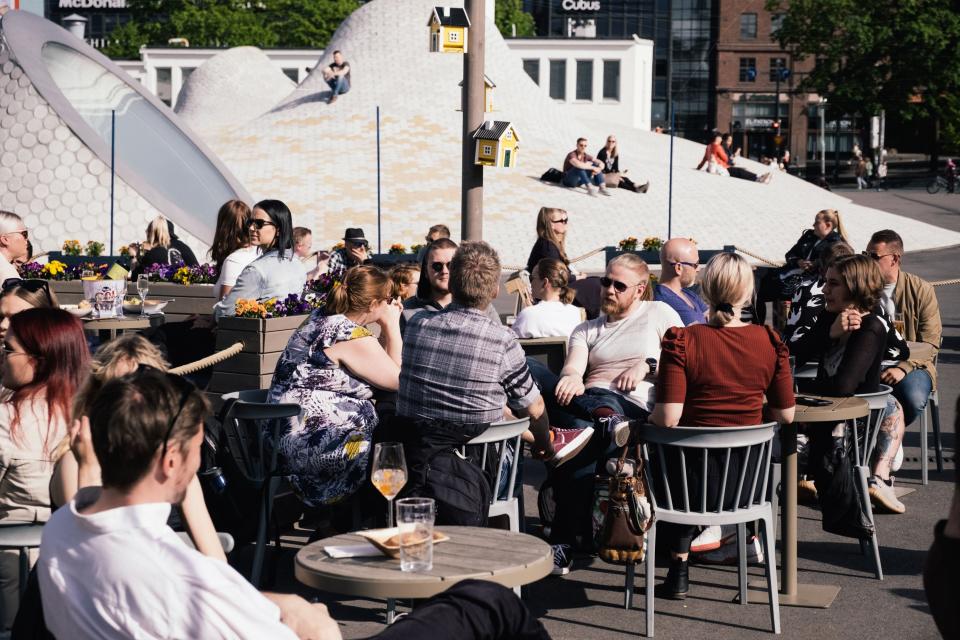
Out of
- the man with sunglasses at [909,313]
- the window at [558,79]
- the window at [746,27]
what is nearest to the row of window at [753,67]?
the window at [746,27]

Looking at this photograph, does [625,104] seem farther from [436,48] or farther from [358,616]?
[358,616]

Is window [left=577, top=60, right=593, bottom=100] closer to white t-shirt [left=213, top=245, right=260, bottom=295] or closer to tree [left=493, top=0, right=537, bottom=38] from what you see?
tree [left=493, top=0, right=537, bottom=38]

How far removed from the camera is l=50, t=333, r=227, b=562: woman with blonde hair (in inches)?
150

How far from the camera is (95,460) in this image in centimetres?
400

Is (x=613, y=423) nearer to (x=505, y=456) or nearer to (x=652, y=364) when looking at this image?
(x=652, y=364)

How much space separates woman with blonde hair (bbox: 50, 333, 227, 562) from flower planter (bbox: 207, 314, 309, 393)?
3.60m

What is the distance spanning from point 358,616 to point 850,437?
2.64 metres

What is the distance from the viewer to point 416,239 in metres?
27.8

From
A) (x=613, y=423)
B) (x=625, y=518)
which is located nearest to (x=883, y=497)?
(x=613, y=423)

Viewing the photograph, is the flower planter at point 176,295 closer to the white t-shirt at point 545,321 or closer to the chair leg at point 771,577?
the white t-shirt at point 545,321

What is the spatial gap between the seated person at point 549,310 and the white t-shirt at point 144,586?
5.18m

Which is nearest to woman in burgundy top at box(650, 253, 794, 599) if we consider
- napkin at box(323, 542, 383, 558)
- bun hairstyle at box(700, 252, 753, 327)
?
bun hairstyle at box(700, 252, 753, 327)

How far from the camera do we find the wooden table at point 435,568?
379cm

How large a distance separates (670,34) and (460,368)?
312 feet
